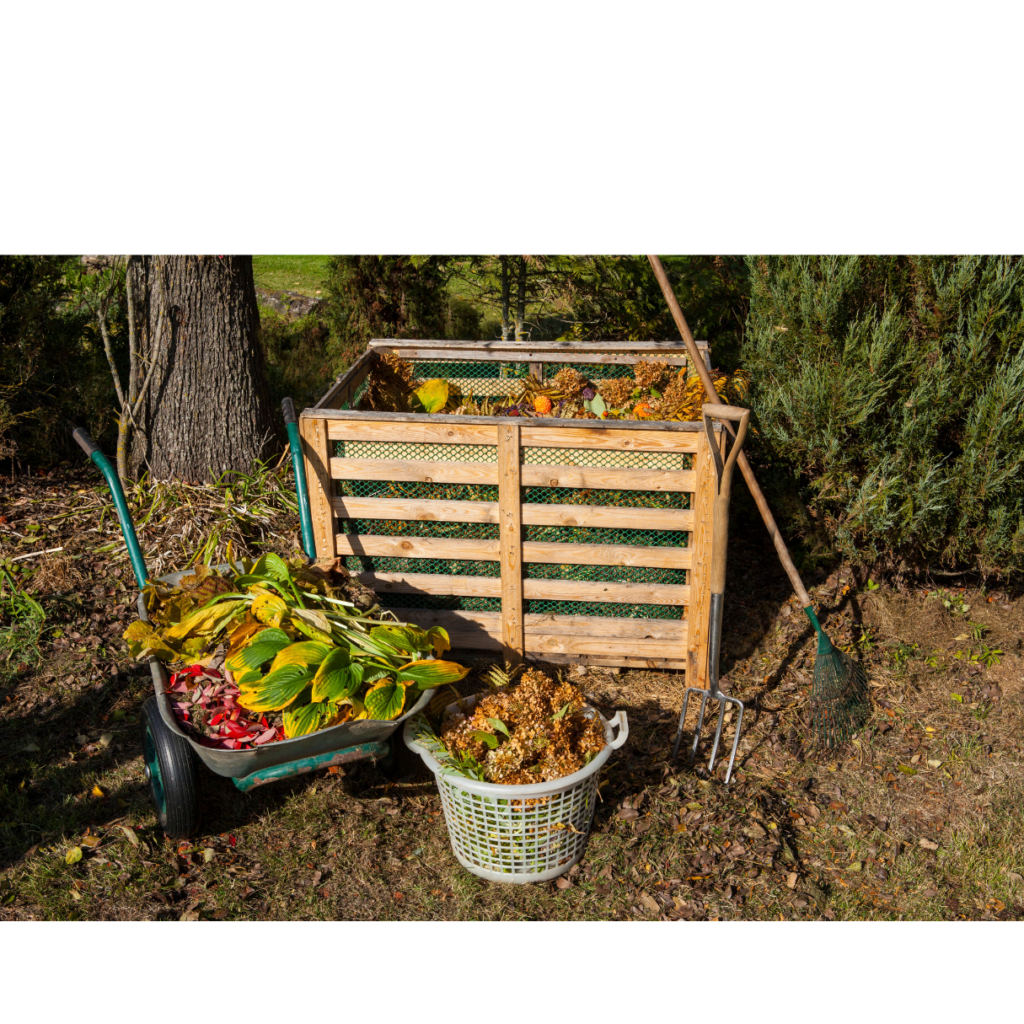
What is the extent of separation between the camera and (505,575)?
4566mm

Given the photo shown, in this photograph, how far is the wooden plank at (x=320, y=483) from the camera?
4.46m

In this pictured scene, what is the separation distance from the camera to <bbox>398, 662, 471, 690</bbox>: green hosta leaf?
11.2ft

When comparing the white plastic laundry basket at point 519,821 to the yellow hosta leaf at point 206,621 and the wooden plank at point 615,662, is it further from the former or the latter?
the wooden plank at point 615,662

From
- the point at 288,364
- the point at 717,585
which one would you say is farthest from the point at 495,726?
the point at 288,364

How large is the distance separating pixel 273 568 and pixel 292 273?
7.39m

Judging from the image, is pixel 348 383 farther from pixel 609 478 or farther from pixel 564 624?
pixel 564 624

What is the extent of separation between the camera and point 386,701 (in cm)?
335

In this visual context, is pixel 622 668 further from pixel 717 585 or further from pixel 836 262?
pixel 836 262

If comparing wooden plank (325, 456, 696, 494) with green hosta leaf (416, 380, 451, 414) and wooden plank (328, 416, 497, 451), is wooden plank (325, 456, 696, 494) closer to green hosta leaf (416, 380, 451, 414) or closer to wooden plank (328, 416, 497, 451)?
wooden plank (328, 416, 497, 451)

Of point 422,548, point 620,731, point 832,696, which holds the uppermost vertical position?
point 422,548

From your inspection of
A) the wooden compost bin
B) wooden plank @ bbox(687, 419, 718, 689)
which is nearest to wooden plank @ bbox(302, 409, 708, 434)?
the wooden compost bin

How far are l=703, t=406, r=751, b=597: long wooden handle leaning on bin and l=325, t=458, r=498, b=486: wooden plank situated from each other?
105 cm

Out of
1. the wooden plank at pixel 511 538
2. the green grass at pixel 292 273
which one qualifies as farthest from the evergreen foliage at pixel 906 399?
the green grass at pixel 292 273

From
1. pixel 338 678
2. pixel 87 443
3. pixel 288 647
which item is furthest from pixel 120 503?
pixel 338 678
